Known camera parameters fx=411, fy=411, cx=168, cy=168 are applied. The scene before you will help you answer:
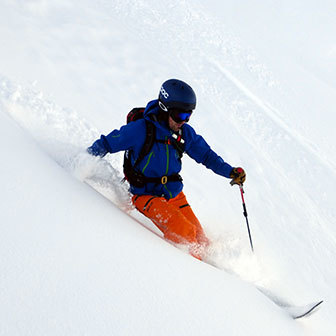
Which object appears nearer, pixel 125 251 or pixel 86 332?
pixel 86 332

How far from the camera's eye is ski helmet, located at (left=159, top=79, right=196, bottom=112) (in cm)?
355

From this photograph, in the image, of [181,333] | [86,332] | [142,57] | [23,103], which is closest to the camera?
[86,332]

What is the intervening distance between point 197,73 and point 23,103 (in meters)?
4.75

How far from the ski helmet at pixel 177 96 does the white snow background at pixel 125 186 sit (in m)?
0.89

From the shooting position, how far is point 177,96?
354cm

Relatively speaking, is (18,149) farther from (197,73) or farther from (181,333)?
(197,73)

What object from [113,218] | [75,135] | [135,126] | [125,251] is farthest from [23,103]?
[125,251]

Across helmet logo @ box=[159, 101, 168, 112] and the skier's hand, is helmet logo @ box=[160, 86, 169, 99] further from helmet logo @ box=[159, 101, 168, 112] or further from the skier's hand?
the skier's hand

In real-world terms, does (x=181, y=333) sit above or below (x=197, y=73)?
below

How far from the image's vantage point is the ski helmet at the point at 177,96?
3.55 meters

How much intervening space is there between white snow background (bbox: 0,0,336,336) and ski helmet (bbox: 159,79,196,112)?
89 cm

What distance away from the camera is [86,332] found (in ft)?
5.70

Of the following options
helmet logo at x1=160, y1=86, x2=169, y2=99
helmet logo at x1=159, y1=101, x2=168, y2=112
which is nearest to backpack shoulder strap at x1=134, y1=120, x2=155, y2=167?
helmet logo at x1=159, y1=101, x2=168, y2=112

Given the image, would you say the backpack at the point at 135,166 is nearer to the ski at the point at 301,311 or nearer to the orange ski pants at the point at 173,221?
the orange ski pants at the point at 173,221
